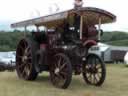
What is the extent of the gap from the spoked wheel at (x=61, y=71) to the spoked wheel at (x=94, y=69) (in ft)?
2.93

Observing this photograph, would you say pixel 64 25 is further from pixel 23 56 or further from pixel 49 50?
pixel 23 56

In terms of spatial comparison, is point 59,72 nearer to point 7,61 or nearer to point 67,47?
point 67,47

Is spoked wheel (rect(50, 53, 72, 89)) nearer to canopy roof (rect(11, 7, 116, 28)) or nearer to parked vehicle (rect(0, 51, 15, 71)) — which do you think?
canopy roof (rect(11, 7, 116, 28))

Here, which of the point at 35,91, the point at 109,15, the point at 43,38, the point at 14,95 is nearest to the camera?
the point at 14,95

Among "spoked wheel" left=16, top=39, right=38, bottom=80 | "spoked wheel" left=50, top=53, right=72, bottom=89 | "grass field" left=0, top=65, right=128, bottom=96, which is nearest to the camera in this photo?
"grass field" left=0, top=65, right=128, bottom=96

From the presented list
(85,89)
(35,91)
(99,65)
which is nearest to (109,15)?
(99,65)

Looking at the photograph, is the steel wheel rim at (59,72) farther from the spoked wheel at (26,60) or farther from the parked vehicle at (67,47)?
the spoked wheel at (26,60)

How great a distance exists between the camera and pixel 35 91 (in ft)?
36.2

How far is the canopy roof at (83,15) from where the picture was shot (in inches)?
447

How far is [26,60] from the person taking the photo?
44.8 ft

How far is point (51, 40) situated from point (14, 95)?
2887 millimetres

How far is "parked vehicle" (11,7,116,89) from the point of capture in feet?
38.1

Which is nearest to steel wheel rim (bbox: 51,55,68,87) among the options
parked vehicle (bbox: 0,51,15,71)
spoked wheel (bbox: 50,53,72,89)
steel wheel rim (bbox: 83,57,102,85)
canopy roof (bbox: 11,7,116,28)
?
spoked wheel (bbox: 50,53,72,89)

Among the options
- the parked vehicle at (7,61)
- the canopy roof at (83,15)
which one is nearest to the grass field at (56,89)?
the canopy roof at (83,15)
